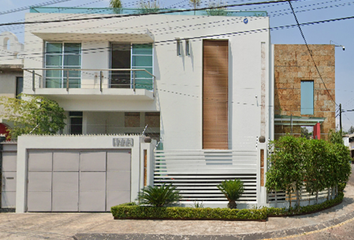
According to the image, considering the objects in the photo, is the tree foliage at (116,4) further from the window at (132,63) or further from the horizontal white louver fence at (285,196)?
the horizontal white louver fence at (285,196)

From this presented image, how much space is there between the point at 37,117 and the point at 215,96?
8706mm

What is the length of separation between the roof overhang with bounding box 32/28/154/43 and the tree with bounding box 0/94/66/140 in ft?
10.5

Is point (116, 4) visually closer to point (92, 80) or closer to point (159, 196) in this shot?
point (92, 80)

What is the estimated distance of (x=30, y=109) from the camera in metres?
16.7

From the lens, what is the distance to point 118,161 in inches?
499

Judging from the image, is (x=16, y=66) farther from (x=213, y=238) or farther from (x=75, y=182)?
(x=213, y=238)

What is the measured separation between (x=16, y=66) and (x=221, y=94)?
12.3m

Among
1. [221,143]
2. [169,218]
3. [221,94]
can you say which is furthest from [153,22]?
[169,218]

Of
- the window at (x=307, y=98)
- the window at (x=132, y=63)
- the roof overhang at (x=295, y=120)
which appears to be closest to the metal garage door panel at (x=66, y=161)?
the window at (x=132, y=63)

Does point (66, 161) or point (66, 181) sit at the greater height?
point (66, 161)

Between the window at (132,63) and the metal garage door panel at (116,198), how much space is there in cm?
647

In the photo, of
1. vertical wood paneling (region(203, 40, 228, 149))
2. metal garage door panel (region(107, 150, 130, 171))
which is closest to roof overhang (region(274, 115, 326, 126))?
vertical wood paneling (region(203, 40, 228, 149))

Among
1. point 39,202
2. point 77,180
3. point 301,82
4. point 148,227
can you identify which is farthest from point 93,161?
point 301,82

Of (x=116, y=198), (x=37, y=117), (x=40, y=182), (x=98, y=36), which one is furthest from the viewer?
(x=98, y=36)
